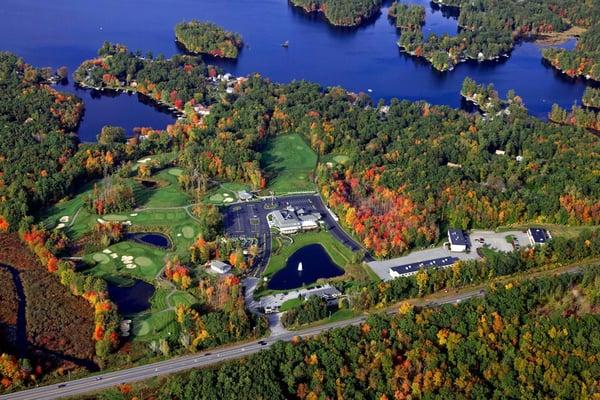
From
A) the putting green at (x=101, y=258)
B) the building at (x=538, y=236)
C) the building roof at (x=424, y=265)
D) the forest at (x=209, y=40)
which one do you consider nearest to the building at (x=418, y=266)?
the building roof at (x=424, y=265)

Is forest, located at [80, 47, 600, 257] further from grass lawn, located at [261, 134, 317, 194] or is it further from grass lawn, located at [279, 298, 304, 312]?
grass lawn, located at [279, 298, 304, 312]

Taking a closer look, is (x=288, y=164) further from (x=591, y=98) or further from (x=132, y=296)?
(x=591, y=98)

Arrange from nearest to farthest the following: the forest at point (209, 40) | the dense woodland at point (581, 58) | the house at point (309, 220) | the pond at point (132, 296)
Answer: the pond at point (132, 296) < the house at point (309, 220) < the dense woodland at point (581, 58) < the forest at point (209, 40)

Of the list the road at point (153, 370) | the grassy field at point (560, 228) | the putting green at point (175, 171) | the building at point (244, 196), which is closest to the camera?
the road at point (153, 370)

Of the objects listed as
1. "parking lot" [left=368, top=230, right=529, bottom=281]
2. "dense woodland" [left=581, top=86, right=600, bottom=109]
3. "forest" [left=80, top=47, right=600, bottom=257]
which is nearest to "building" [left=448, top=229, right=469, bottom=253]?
"parking lot" [left=368, top=230, right=529, bottom=281]

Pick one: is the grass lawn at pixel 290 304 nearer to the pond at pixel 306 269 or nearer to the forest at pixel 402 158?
the pond at pixel 306 269

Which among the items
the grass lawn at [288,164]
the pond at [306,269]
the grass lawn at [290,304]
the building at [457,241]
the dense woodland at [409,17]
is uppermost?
the dense woodland at [409,17]

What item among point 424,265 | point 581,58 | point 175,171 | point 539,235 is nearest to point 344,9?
point 581,58
